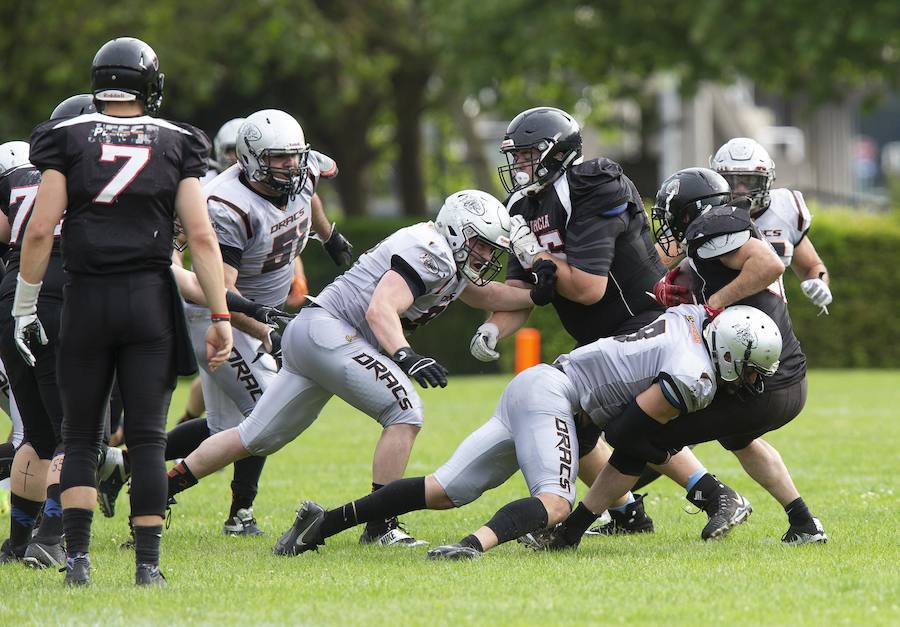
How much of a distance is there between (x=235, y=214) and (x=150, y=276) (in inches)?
65.1

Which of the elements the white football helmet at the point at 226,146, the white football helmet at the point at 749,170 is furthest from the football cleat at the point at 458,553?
the white football helmet at the point at 226,146

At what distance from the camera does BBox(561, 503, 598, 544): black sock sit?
5.96m

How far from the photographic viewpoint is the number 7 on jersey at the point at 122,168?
491cm

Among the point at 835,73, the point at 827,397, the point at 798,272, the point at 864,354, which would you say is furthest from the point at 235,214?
the point at 835,73

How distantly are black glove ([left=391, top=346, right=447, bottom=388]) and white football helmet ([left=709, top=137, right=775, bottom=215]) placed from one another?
212 cm

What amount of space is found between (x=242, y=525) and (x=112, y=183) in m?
2.39

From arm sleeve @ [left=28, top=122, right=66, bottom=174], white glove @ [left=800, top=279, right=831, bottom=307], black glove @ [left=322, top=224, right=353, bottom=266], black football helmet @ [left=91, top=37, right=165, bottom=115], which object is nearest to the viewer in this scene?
arm sleeve @ [left=28, top=122, right=66, bottom=174]

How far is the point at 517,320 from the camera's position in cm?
648

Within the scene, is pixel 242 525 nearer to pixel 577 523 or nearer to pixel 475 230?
pixel 577 523

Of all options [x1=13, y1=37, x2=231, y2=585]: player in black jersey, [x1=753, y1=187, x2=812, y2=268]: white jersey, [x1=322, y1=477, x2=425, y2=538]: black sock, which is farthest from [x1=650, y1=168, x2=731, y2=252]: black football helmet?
[x1=13, y1=37, x2=231, y2=585]: player in black jersey

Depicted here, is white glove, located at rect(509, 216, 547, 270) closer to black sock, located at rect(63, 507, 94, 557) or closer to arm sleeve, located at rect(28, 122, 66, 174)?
arm sleeve, located at rect(28, 122, 66, 174)

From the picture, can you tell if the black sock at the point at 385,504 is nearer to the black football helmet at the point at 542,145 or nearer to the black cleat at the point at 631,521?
the black cleat at the point at 631,521

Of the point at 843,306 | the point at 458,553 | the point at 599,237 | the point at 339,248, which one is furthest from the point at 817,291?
the point at 843,306

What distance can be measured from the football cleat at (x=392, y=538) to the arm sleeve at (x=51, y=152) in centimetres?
219
